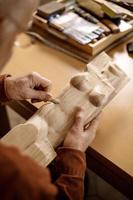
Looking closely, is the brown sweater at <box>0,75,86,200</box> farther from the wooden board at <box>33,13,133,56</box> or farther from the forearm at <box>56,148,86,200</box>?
the wooden board at <box>33,13,133,56</box>

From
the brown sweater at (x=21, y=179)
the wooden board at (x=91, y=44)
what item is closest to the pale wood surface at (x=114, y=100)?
the wooden board at (x=91, y=44)

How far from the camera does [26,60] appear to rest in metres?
1.10

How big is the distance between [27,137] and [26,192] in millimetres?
287

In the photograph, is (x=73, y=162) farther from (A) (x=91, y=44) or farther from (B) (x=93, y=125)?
(A) (x=91, y=44)

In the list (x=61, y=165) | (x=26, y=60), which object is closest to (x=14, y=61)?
(x=26, y=60)

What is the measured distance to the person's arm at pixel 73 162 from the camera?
0.71 meters

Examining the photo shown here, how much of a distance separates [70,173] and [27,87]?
0.29 m

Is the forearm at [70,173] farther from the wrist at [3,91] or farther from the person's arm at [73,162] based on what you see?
the wrist at [3,91]

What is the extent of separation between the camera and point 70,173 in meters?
0.73

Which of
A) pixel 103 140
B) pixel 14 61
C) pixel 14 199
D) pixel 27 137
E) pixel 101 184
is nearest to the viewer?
pixel 14 199

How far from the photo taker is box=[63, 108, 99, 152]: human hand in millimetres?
764

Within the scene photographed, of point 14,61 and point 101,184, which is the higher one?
point 14,61

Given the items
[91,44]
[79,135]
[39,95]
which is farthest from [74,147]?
[91,44]

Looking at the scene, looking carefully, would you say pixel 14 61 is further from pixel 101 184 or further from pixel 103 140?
pixel 101 184
